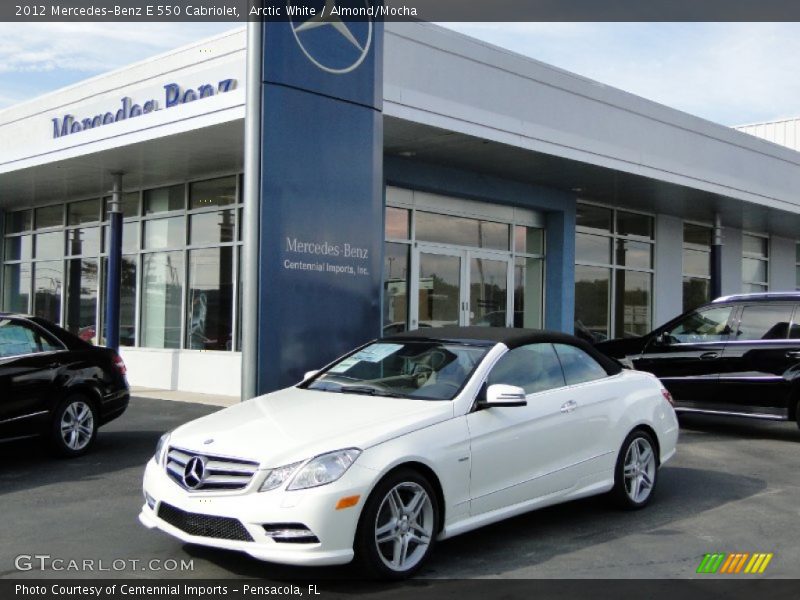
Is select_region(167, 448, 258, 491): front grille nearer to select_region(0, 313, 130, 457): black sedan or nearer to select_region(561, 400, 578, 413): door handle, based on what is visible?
select_region(561, 400, 578, 413): door handle

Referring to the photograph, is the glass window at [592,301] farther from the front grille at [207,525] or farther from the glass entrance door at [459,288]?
the front grille at [207,525]

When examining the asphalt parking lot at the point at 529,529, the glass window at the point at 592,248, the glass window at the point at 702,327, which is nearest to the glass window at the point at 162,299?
the asphalt parking lot at the point at 529,529

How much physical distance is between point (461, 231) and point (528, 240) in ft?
7.23

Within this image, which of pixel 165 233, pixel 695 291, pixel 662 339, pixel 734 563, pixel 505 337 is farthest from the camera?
pixel 695 291

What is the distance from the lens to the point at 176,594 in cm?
476

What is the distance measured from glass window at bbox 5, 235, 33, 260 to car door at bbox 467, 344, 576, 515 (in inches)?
673

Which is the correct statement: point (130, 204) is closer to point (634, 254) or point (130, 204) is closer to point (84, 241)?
point (84, 241)

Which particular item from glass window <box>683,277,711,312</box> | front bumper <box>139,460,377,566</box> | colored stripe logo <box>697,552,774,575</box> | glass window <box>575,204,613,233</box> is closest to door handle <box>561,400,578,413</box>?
colored stripe logo <box>697,552,774,575</box>

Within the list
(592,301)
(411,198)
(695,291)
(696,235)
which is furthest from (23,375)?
(696,235)

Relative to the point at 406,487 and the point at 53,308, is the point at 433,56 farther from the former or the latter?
the point at 53,308

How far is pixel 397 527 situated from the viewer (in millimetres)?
5039

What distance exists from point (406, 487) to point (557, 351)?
2073 mm

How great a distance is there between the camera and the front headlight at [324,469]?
4801mm
